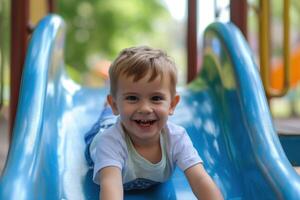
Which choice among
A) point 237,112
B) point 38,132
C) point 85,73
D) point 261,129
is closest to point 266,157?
point 261,129

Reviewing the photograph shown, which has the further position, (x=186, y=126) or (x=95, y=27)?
(x=95, y=27)

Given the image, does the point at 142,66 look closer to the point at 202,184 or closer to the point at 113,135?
the point at 113,135

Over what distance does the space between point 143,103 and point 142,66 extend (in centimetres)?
13

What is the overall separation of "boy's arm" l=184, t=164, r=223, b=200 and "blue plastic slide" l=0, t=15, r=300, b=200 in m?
0.20

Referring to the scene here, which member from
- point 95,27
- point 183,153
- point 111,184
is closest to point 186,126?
point 183,153

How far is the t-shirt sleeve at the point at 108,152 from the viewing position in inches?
83.2

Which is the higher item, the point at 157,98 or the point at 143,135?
the point at 157,98

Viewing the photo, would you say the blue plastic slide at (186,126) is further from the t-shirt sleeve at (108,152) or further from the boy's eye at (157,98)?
the boy's eye at (157,98)

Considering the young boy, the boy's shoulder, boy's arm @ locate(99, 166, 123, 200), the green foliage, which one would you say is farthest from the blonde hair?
the green foliage

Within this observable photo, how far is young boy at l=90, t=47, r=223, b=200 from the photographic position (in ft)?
6.95

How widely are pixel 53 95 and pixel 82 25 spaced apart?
9.50m

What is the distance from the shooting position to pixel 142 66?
212 cm

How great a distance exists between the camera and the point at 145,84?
2.13 meters

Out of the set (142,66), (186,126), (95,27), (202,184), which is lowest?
(202,184)
